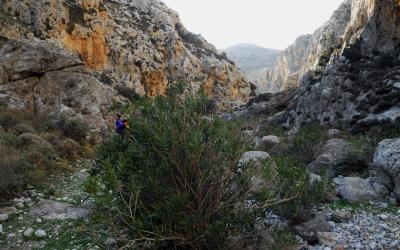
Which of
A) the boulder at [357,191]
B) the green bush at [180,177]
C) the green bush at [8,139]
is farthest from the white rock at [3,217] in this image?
the boulder at [357,191]

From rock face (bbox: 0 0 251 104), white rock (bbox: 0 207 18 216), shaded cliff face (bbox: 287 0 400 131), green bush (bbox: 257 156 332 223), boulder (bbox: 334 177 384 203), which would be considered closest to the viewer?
green bush (bbox: 257 156 332 223)

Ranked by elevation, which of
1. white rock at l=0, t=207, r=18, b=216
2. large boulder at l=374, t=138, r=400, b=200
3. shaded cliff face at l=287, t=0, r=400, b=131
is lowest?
white rock at l=0, t=207, r=18, b=216

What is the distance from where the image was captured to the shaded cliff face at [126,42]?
30.2m

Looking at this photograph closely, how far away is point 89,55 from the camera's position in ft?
115

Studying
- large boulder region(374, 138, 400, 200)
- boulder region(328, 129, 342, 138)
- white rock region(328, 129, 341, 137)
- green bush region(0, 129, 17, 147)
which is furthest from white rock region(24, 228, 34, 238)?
white rock region(328, 129, 341, 137)

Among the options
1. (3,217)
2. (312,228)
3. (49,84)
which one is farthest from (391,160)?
(49,84)

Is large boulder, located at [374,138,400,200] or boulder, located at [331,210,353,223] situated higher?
large boulder, located at [374,138,400,200]

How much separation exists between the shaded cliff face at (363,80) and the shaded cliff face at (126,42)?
7198 mm

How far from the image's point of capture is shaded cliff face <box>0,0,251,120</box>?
3022 centimetres

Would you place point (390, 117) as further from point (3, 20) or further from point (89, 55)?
point (89, 55)

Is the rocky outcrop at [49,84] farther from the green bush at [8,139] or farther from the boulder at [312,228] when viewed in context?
the boulder at [312,228]

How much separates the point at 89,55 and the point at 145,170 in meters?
32.4

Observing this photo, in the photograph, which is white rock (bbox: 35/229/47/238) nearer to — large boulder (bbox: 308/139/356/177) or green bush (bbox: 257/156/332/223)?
green bush (bbox: 257/156/332/223)

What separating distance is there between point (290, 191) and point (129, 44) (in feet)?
121
